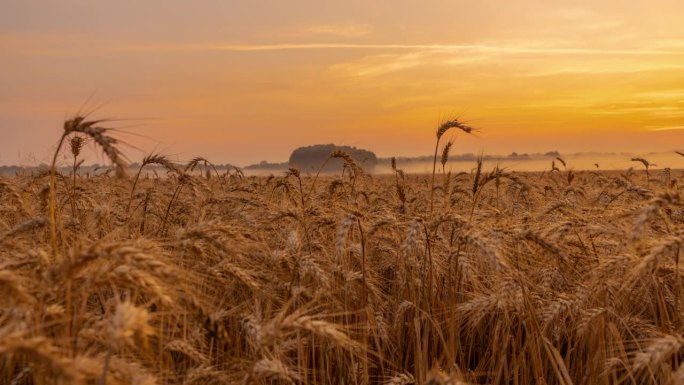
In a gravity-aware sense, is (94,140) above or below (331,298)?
above

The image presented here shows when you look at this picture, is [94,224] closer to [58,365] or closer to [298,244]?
[298,244]

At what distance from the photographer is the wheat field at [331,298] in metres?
2.00

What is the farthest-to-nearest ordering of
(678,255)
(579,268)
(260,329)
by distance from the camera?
(579,268), (678,255), (260,329)

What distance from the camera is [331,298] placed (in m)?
3.91

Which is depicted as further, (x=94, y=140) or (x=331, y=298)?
(x=331, y=298)

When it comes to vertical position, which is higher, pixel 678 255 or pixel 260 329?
pixel 678 255

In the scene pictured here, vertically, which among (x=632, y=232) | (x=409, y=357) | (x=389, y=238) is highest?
(x=632, y=232)

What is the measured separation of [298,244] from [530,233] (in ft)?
5.01

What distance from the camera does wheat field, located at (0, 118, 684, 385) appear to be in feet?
6.57

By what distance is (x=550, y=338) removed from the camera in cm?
413

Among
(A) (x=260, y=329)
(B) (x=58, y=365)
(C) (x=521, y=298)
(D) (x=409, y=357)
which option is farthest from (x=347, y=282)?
(B) (x=58, y=365)

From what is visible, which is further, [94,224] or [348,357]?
[94,224]

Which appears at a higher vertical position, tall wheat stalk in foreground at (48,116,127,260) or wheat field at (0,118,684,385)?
tall wheat stalk in foreground at (48,116,127,260)

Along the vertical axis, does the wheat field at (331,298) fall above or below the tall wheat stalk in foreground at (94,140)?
below
